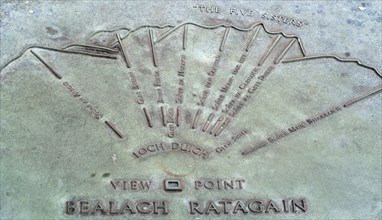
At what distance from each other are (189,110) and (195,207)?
63cm

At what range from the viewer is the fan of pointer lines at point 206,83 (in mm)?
3562

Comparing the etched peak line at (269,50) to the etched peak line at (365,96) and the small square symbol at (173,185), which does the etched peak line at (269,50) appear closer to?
the etched peak line at (365,96)

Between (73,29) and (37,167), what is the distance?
1.06 m

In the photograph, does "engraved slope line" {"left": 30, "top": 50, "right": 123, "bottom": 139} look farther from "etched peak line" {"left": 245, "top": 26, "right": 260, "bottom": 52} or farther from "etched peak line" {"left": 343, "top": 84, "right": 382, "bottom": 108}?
"etched peak line" {"left": 343, "top": 84, "right": 382, "bottom": 108}

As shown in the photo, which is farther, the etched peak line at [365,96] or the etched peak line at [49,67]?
the etched peak line at [365,96]

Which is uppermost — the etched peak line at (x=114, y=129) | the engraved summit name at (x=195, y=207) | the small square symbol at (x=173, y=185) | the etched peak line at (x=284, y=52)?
the etched peak line at (x=284, y=52)

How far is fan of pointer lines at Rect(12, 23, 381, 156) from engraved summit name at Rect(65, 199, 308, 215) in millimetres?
339

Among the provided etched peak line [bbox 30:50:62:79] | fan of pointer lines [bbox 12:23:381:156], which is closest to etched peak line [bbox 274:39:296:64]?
fan of pointer lines [bbox 12:23:381:156]

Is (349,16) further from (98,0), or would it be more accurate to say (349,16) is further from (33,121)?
(33,121)

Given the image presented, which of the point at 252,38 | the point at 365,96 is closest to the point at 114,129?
the point at 252,38

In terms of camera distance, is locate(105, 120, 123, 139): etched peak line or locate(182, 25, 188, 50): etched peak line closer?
locate(105, 120, 123, 139): etched peak line

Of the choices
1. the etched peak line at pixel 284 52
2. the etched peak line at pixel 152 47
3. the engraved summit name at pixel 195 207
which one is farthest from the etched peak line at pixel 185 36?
the engraved summit name at pixel 195 207

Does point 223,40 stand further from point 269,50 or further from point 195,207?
point 195,207

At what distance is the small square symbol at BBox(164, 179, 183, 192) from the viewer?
10.8 ft
